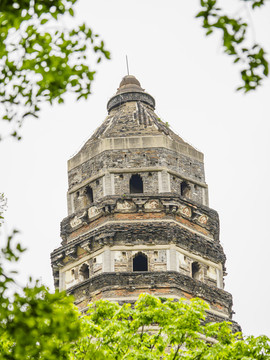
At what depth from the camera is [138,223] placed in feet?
85.3

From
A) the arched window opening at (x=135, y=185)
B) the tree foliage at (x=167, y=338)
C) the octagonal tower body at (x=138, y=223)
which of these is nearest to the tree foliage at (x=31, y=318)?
the tree foliage at (x=167, y=338)

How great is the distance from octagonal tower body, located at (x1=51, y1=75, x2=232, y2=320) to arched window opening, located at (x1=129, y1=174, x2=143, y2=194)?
0.03 meters

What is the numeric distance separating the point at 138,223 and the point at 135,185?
2071 millimetres

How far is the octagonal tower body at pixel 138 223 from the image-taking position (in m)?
24.9

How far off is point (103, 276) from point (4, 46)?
16427 millimetres

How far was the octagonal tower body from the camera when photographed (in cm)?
2486

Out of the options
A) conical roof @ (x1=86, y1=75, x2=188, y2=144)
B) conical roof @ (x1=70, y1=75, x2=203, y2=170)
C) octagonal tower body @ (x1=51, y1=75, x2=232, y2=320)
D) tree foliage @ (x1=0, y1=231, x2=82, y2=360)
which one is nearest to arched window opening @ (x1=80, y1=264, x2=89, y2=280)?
octagonal tower body @ (x1=51, y1=75, x2=232, y2=320)

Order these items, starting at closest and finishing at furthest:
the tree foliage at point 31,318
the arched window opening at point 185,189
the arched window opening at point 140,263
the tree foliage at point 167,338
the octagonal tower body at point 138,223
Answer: the tree foliage at point 31,318, the tree foliage at point 167,338, the octagonal tower body at point 138,223, the arched window opening at point 140,263, the arched window opening at point 185,189

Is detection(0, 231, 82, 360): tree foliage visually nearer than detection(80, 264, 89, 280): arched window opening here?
Yes

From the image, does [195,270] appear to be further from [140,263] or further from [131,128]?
[131,128]

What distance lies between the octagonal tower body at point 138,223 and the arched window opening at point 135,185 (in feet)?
0.11

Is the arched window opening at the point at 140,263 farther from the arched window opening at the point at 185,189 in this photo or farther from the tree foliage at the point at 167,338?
the tree foliage at the point at 167,338

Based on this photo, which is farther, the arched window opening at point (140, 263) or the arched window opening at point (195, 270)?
the arched window opening at point (195, 270)

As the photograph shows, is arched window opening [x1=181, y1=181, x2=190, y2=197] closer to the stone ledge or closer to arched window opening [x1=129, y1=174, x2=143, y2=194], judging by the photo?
arched window opening [x1=129, y1=174, x2=143, y2=194]
